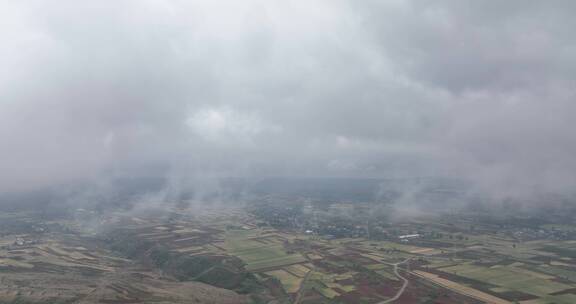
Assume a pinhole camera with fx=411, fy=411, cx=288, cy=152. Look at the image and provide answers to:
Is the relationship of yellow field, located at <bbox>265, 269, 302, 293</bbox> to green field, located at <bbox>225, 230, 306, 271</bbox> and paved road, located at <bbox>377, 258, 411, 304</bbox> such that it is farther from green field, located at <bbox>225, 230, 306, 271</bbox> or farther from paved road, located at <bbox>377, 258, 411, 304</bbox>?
paved road, located at <bbox>377, 258, 411, 304</bbox>

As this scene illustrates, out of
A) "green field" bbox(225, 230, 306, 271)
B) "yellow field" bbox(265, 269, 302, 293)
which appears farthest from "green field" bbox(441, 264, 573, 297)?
"green field" bbox(225, 230, 306, 271)

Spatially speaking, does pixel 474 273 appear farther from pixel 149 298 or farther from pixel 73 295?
pixel 73 295

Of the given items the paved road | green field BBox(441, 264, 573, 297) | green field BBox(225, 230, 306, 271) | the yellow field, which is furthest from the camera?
green field BBox(225, 230, 306, 271)

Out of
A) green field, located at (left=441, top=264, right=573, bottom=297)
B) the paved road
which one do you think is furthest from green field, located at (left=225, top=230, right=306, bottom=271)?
green field, located at (left=441, top=264, right=573, bottom=297)

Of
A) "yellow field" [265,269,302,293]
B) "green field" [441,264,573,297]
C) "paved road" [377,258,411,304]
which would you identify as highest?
"green field" [441,264,573,297]

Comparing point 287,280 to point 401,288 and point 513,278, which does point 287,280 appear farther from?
point 513,278

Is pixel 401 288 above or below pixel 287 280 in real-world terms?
above

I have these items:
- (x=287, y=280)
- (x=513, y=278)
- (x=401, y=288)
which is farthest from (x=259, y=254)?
(x=513, y=278)

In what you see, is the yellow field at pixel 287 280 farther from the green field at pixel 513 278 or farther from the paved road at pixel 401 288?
the green field at pixel 513 278

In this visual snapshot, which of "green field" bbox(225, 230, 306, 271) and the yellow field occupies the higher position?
"green field" bbox(225, 230, 306, 271)

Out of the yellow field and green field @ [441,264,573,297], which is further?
the yellow field

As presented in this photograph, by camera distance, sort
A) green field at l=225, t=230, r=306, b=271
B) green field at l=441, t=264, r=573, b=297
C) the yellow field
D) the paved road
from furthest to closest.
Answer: green field at l=225, t=230, r=306, b=271, the yellow field, green field at l=441, t=264, r=573, b=297, the paved road

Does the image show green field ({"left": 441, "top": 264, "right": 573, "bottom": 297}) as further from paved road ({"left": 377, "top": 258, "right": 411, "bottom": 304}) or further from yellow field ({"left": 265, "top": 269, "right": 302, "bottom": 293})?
yellow field ({"left": 265, "top": 269, "right": 302, "bottom": 293})
